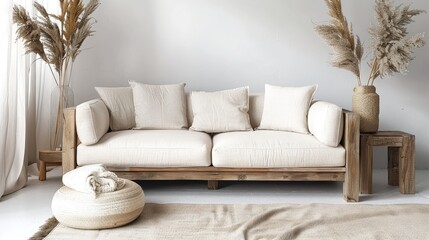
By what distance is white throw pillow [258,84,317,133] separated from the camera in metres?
4.18

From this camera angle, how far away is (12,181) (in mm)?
3938

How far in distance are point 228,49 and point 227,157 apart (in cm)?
159

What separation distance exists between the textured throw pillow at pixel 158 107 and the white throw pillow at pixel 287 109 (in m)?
0.71

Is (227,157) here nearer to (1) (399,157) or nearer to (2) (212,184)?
(2) (212,184)

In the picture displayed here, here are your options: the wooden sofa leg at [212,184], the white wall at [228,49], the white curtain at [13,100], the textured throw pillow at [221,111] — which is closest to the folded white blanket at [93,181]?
the white curtain at [13,100]

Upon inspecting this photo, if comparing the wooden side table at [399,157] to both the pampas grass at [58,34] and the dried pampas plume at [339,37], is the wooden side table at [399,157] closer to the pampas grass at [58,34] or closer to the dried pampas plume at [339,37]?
the dried pampas plume at [339,37]

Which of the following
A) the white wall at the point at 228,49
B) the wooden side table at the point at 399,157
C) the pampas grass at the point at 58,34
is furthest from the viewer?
the white wall at the point at 228,49

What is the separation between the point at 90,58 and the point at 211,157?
1.91 metres

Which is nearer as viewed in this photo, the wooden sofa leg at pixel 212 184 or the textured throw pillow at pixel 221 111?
the wooden sofa leg at pixel 212 184

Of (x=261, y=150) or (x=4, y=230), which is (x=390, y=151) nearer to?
(x=261, y=150)

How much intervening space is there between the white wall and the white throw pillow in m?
0.73

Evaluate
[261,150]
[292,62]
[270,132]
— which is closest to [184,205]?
[261,150]

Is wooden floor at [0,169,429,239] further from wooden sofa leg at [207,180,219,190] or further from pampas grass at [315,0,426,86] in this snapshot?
pampas grass at [315,0,426,86]

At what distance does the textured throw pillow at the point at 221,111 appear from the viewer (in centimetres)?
430
